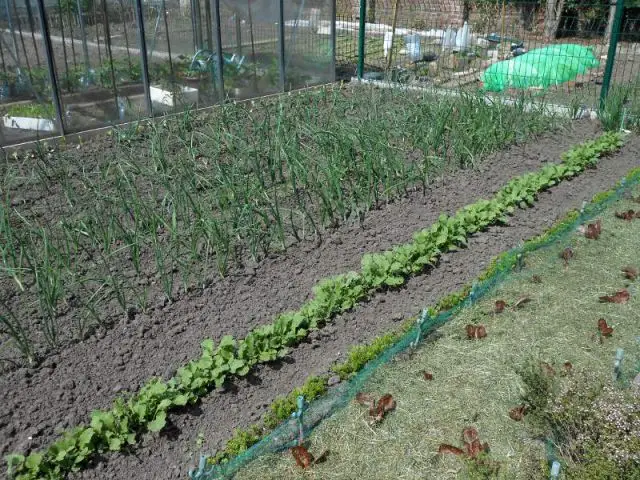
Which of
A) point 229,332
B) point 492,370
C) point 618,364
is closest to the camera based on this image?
point 618,364

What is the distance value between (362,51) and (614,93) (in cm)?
420

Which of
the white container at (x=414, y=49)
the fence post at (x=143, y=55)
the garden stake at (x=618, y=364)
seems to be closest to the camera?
the garden stake at (x=618, y=364)

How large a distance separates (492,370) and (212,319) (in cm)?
160

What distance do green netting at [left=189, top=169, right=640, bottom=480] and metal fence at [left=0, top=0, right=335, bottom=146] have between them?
4.58m

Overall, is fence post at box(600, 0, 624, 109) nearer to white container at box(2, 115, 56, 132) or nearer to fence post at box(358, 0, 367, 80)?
fence post at box(358, 0, 367, 80)

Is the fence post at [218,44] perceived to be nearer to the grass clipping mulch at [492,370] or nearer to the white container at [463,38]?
the grass clipping mulch at [492,370]

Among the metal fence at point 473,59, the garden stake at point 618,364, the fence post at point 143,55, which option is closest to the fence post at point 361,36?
the metal fence at point 473,59

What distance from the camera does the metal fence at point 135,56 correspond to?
6.35 metres

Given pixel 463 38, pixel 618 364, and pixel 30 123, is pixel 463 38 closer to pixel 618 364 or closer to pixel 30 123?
pixel 30 123

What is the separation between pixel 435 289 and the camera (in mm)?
4016

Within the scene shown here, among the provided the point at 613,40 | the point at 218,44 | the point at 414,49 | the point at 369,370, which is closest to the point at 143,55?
the point at 218,44

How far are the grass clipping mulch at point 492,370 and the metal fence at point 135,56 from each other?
4878 mm

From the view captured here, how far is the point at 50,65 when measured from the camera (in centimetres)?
640

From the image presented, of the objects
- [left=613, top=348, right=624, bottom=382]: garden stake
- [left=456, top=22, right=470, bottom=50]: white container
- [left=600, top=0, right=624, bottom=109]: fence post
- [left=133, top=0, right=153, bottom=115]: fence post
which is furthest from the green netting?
[left=456, top=22, right=470, bottom=50]: white container
